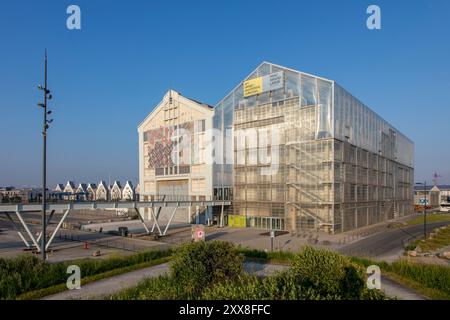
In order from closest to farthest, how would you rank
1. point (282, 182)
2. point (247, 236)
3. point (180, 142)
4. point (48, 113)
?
point (48, 113) < point (247, 236) < point (282, 182) < point (180, 142)

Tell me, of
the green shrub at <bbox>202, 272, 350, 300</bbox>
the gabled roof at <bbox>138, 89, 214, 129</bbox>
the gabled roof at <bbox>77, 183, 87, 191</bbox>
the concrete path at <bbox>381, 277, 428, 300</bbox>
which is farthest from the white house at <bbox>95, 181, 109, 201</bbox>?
the green shrub at <bbox>202, 272, 350, 300</bbox>

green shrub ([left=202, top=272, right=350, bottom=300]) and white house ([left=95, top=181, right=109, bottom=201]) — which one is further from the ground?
green shrub ([left=202, top=272, right=350, bottom=300])

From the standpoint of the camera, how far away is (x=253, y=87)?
171 ft

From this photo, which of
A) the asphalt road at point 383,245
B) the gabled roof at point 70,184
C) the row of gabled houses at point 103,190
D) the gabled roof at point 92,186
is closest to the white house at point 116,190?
the row of gabled houses at point 103,190

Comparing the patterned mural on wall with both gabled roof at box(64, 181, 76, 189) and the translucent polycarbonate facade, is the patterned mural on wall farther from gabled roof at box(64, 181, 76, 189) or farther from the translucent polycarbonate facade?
gabled roof at box(64, 181, 76, 189)

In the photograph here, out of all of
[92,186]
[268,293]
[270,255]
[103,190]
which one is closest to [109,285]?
[270,255]

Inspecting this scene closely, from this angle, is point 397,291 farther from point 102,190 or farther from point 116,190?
point 102,190

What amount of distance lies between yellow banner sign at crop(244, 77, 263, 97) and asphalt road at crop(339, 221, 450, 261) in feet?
93.1

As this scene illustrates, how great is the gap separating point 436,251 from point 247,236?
22746 millimetres

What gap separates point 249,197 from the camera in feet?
175

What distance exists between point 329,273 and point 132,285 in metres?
12.2

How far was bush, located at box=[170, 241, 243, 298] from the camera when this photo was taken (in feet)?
51.6
